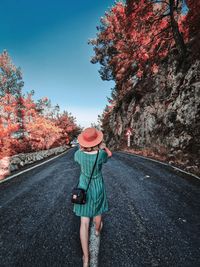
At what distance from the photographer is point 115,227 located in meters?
2.98

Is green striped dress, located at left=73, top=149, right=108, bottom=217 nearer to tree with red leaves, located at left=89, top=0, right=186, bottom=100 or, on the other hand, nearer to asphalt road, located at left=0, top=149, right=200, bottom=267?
asphalt road, located at left=0, top=149, right=200, bottom=267

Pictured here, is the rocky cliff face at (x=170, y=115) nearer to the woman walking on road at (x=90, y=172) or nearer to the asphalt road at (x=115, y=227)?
the asphalt road at (x=115, y=227)

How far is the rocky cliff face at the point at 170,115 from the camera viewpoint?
363 inches

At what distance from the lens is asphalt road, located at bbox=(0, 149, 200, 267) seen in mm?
2271

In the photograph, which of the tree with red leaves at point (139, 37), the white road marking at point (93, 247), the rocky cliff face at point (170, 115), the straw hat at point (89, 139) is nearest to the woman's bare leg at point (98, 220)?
the white road marking at point (93, 247)

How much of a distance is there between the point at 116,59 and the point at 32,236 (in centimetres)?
1877

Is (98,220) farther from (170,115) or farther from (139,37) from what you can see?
(139,37)

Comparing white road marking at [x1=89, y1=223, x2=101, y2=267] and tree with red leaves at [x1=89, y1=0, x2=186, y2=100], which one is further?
tree with red leaves at [x1=89, y1=0, x2=186, y2=100]

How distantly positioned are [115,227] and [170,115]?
37.1ft

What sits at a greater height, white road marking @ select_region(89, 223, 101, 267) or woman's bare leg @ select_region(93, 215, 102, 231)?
woman's bare leg @ select_region(93, 215, 102, 231)

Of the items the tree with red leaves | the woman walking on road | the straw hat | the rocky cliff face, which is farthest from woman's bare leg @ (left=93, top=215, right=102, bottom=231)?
the tree with red leaves

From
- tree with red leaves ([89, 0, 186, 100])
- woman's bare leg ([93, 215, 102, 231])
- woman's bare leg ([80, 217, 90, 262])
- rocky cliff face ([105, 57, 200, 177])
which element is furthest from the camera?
tree with red leaves ([89, 0, 186, 100])

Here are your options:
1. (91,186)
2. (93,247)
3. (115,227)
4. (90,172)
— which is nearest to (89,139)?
(90,172)

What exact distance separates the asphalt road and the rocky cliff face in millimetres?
3687
